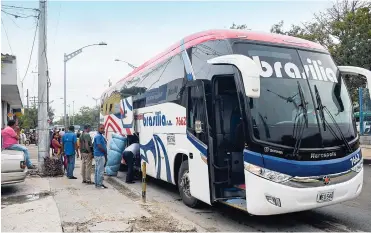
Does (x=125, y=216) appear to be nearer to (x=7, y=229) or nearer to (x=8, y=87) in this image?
(x=7, y=229)

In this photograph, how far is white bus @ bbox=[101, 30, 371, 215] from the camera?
522 cm

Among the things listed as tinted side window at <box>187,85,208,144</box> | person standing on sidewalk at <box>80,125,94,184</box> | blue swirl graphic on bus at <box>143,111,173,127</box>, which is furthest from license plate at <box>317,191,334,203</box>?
person standing on sidewalk at <box>80,125,94,184</box>

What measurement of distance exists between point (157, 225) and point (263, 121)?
231 centimetres

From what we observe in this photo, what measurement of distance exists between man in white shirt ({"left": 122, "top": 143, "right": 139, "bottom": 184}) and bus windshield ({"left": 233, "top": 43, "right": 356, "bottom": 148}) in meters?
5.44

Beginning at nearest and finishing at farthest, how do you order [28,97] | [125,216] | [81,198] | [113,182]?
1. [125,216]
2. [81,198]
3. [113,182]
4. [28,97]

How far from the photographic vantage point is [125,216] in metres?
6.41


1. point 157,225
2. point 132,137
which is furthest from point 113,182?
point 157,225

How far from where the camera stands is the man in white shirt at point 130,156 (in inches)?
404

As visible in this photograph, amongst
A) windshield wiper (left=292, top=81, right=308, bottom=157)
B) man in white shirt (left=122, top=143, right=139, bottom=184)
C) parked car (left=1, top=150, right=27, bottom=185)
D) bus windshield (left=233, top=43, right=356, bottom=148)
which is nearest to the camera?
windshield wiper (left=292, top=81, right=308, bottom=157)

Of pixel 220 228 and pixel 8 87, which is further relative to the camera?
pixel 8 87

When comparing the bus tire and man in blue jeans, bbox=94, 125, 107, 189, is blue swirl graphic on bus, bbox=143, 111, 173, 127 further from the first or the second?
man in blue jeans, bbox=94, 125, 107, 189

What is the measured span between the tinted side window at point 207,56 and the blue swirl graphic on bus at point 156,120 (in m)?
1.63

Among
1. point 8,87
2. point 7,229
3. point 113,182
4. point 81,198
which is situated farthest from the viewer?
point 8,87

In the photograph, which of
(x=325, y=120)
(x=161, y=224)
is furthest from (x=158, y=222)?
(x=325, y=120)
